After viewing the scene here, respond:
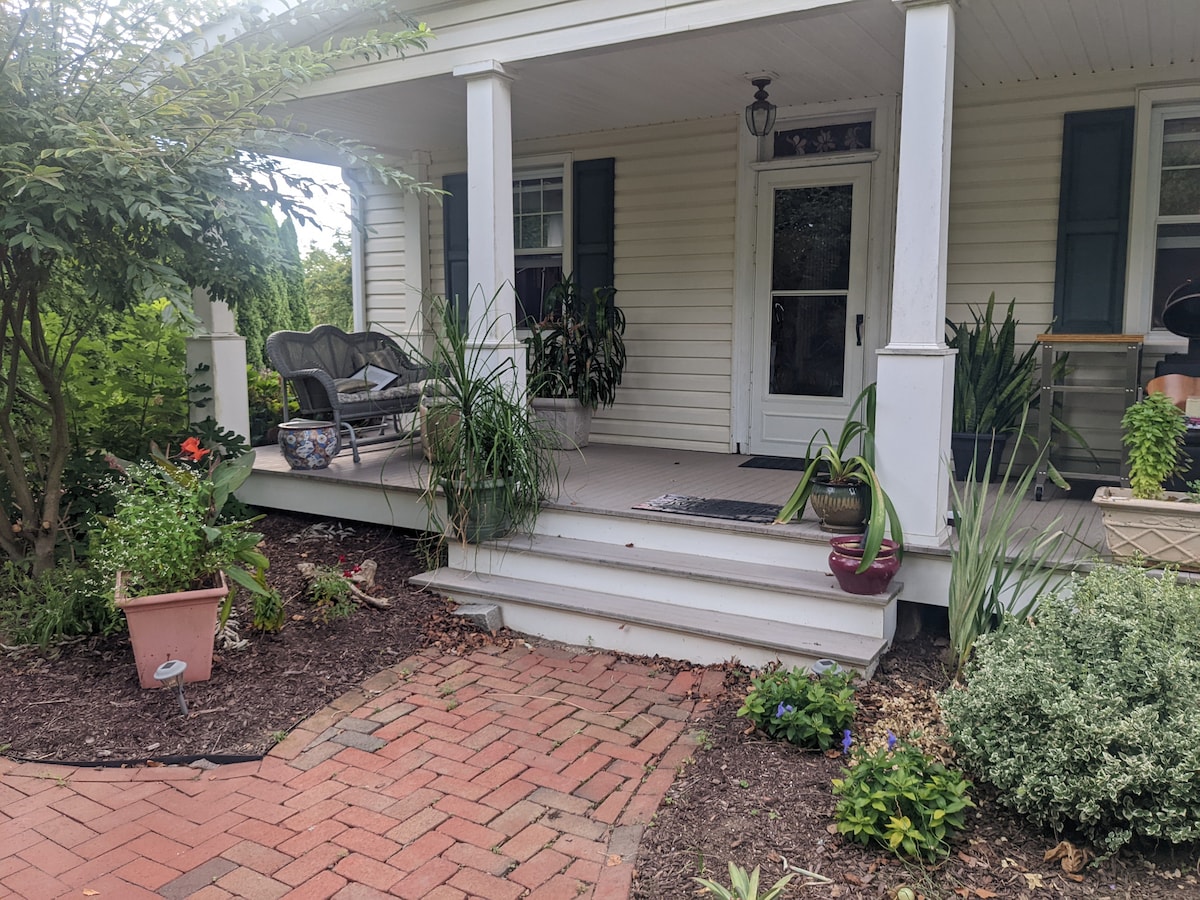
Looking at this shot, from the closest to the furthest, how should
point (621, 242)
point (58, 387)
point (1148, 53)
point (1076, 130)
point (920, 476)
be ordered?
point (920, 476) < point (58, 387) < point (1148, 53) < point (1076, 130) < point (621, 242)

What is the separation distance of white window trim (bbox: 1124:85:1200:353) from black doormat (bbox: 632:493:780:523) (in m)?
2.34

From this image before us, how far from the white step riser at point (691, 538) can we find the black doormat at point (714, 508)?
108mm

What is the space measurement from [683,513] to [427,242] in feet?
14.1

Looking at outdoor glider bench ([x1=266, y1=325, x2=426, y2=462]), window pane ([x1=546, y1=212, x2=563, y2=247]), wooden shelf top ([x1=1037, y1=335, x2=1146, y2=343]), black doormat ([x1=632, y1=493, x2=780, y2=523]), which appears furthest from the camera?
window pane ([x1=546, y1=212, x2=563, y2=247])

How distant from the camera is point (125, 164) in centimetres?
310

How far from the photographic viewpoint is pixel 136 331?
530 cm

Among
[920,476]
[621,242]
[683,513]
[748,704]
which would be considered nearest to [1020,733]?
[748,704]

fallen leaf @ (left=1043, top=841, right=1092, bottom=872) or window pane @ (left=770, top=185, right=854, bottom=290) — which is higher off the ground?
window pane @ (left=770, top=185, right=854, bottom=290)

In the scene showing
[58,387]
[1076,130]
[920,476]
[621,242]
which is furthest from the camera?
[621,242]

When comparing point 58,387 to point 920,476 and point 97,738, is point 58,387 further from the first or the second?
point 920,476

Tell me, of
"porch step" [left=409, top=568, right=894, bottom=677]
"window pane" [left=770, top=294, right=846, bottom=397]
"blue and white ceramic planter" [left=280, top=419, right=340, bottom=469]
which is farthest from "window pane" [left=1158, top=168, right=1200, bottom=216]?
"blue and white ceramic planter" [left=280, top=419, right=340, bottom=469]

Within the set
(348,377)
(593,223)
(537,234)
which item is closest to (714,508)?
(593,223)

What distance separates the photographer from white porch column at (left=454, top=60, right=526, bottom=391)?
4.59 metres

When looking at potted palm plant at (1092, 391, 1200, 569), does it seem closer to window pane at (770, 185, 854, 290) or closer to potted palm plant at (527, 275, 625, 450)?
window pane at (770, 185, 854, 290)
